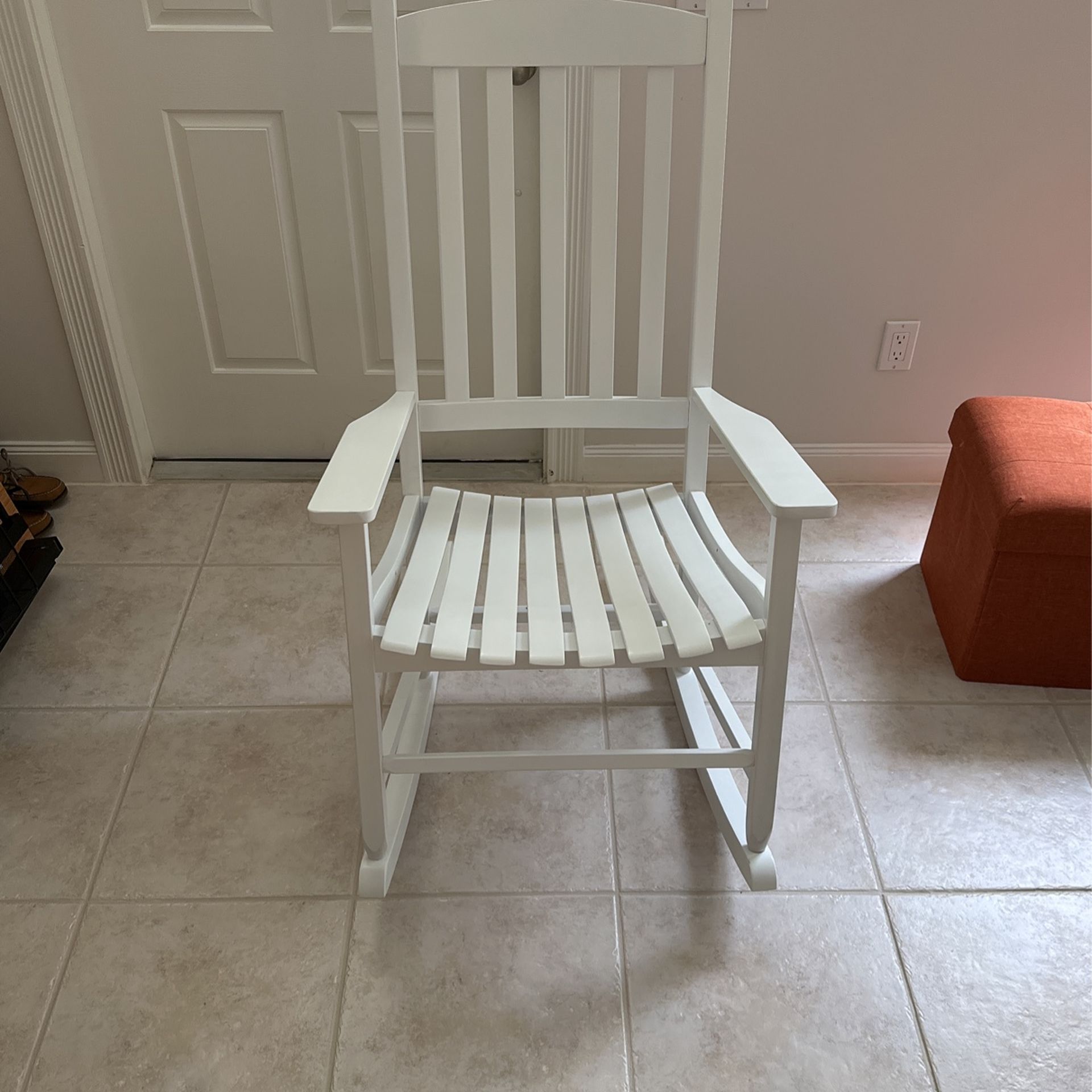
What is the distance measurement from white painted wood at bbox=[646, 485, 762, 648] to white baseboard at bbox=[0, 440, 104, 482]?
1373 mm

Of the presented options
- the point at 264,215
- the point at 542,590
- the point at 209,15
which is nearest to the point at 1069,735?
the point at 542,590

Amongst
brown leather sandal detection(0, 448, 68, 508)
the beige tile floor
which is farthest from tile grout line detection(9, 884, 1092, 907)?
brown leather sandal detection(0, 448, 68, 508)

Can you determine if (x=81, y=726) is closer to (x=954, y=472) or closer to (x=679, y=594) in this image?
(x=679, y=594)

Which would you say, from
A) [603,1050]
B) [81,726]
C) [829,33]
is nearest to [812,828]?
[603,1050]

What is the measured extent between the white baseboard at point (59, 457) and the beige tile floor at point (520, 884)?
17.9 inches

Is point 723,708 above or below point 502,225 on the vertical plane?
below

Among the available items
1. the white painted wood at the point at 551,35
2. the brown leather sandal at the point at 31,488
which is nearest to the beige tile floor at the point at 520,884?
the brown leather sandal at the point at 31,488

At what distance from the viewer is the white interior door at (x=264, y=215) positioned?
174 cm

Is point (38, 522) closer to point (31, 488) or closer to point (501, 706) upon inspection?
point (31, 488)

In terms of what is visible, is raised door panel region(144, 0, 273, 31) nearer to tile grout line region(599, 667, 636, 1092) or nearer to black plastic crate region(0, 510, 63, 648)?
black plastic crate region(0, 510, 63, 648)

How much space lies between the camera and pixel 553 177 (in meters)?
1.26

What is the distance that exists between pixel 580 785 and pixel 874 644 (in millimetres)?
626

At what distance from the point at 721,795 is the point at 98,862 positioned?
861 mm

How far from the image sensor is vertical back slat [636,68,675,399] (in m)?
1.22
